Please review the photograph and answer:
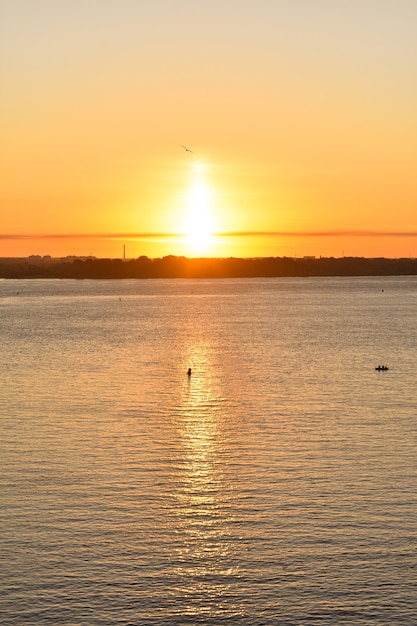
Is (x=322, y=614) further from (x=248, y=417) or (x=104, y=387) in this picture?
(x=104, y=387)

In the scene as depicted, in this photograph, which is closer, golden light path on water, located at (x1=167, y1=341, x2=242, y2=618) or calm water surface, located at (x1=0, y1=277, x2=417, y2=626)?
calm water surface, located at (x1=0, y1=277, x2=417, y2=626)

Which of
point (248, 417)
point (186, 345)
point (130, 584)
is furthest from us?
point (186, 345)

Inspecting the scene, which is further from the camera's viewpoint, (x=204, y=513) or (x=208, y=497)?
(x=208, y=497)

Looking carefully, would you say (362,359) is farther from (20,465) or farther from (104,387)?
(20,465)

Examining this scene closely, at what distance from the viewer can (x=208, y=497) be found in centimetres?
4366

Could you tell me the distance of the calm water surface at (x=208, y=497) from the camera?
31672mm

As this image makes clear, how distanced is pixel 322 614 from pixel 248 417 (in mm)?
33536

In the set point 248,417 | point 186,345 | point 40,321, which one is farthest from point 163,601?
point 40,321

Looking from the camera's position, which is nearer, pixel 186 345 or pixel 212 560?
pixel 212 560

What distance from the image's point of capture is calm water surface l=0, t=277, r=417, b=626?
1247 inches

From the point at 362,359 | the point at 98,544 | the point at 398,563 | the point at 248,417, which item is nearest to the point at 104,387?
the point at 248,417

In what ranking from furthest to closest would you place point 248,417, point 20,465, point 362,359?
point 362,359
point 248,417
point 20,465

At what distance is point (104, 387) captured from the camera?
7944cm

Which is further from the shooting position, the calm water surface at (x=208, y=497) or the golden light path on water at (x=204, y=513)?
the golden light path on water at (x=204, y=513)
